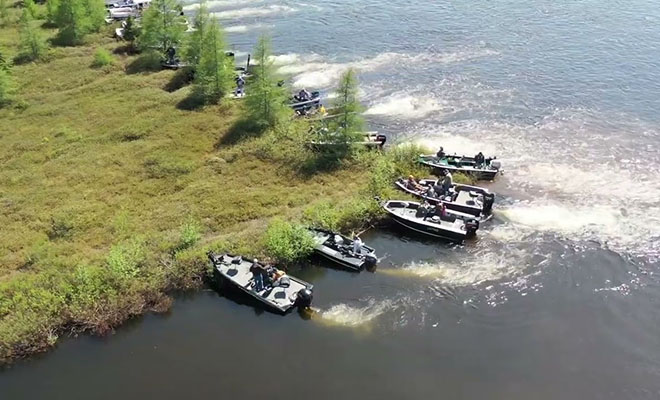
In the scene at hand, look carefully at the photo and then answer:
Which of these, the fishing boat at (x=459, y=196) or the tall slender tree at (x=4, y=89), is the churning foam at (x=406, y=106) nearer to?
the fishing boat at (x=459, y=196)

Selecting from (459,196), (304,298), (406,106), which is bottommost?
(304,298)

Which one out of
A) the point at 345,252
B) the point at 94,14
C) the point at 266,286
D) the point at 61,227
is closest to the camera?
the point at 266,286

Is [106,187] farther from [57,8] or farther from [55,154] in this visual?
[57,8]

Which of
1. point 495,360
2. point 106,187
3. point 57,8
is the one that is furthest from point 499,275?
point 57,8

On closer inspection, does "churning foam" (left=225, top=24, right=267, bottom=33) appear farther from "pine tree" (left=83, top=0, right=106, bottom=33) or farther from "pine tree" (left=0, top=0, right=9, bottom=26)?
"pine tree" (left=0, top=0, right=9, bottom=26)

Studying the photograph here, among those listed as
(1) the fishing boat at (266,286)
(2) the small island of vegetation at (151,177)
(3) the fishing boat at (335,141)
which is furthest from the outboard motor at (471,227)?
(3) the fishing boat at (335,141)

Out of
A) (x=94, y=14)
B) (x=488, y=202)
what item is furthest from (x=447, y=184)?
(x=94, y=14)

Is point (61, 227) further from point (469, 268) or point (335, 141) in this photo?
point (469, 268)
